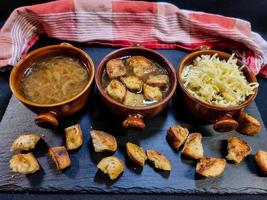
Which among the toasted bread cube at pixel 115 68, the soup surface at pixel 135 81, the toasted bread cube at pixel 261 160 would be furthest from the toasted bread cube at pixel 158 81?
the toasted bread cube at pixel 261 160

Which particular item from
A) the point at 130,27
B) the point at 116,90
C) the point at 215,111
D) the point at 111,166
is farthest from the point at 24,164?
the point at 130,27

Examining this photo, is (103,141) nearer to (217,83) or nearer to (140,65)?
(140,65)

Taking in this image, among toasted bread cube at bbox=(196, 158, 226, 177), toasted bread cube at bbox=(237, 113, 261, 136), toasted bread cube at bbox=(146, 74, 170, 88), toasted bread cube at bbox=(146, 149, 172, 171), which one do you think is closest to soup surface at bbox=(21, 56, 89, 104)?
toasted bread cube at bbox=(146, 74, 170, 88)

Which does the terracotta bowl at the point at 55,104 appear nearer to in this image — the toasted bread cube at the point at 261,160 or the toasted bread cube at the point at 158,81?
the toasted bread cube at the point at 158,81

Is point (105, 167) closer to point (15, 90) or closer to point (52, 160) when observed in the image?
point (52, 160)

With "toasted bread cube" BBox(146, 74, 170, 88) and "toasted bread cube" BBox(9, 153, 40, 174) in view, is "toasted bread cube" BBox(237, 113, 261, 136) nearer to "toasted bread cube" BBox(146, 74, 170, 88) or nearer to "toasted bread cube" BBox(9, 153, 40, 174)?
"toasted bread cube" BBox(146, 74, 170, 88)
